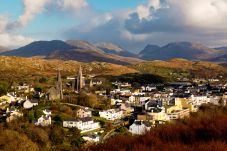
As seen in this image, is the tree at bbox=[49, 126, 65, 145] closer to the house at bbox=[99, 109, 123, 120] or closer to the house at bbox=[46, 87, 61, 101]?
the house at bbox=[99, 109, 123, 120]

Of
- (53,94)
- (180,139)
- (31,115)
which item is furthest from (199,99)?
(180,139)

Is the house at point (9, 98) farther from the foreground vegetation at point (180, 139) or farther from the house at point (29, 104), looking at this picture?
the foreground vegetation at point (180, 139)

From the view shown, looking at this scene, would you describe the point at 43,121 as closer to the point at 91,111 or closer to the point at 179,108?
the point at 91,111

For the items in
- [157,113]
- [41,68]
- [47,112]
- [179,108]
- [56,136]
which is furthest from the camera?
[41,68]

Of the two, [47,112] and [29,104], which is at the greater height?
[29,104]

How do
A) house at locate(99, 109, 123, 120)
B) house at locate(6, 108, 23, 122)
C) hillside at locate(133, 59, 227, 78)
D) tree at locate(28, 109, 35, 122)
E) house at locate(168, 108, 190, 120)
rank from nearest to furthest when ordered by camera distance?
1. house at locate(6, 108, 23, 122)
2. tree at locate(28, 109, 35, 122)
3. house at locate(99, 109, 123, 120)
4. house at locate(168, 108, 190, 120)
5. hillside at locate(133, 59, 227, 78)

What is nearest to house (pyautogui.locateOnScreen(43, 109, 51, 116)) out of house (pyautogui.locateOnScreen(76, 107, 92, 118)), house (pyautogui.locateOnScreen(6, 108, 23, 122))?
house (pyautogui.locateOnScreen(6, 108, 23, 122))

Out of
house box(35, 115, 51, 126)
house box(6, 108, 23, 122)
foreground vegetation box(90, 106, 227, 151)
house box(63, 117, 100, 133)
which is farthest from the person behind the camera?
house box(6, 108, 23, 122)

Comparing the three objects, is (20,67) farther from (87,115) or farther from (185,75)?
(87,115)

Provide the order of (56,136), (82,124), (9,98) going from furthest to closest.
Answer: (9,98) < (82,124) < (56,136)

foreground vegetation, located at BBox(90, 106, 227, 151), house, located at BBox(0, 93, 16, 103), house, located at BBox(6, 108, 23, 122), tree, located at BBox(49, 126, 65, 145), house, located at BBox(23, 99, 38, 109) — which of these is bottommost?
tree, located at BBox(49, 126, 65, 145)
